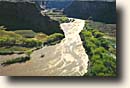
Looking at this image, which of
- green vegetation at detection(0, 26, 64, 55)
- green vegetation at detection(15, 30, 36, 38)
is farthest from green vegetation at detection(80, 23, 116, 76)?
green vegetation at detection(15, 30, 36, 38)

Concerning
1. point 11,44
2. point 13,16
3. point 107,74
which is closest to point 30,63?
point 11,44

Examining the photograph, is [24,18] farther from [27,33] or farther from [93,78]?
[93,78]

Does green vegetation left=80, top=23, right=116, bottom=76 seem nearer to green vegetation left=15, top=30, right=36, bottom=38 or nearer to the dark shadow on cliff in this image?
the dark shadow on cliff

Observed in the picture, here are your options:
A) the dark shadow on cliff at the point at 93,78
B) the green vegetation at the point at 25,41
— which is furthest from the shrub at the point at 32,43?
the dark shadow on cliff at the point at 93,78

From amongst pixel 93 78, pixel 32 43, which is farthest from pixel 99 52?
pixel 32 43

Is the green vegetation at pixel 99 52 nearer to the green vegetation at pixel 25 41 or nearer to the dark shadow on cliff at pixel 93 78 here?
the dark shadow on cliff at pixel 93 78

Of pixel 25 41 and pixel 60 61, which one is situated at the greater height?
pixel 25 41
